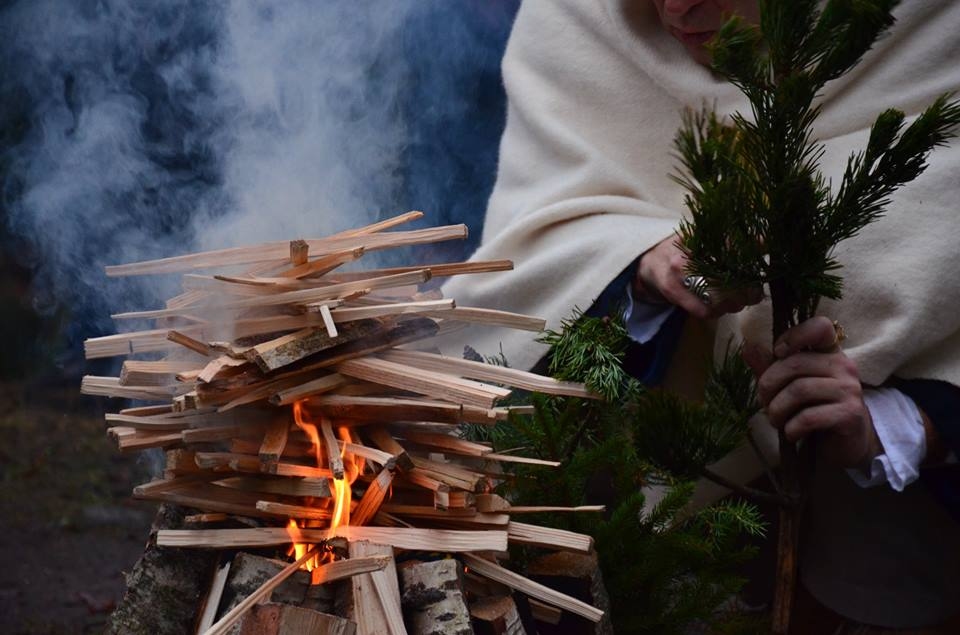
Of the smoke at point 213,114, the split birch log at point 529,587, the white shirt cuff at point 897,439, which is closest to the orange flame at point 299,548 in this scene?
the split birch log at point 529,587

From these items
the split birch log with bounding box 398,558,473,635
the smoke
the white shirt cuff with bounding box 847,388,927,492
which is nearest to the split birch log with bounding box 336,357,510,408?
the split birch log with bounding box 398,558,473,635

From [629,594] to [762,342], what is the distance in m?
0.65

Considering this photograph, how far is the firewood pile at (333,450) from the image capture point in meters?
1.37

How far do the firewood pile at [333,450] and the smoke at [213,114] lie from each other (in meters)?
1.34

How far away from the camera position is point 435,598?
1.36m

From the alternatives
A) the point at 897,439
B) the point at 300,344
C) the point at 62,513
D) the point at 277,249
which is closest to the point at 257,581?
the point at 300,344

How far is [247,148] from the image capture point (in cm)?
303

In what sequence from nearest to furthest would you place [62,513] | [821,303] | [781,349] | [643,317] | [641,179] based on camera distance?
1. [781,349]
2. [821,303]
3. [643,317]
4. [641,179]
5. [62,513]

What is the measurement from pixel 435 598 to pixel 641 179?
122 centimetres

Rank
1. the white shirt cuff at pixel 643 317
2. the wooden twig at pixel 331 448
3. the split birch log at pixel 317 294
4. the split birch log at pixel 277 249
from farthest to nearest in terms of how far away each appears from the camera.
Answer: the white shirt cuff at pixel 643 317
the split birch log at pixel 277 249
the split birch log at pixel 317 294
the wooden twig at pixel 331 448

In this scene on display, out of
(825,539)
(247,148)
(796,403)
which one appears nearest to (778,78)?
(796,403)

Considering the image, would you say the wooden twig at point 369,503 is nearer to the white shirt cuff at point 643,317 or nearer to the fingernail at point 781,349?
the fingernail at point 781,349

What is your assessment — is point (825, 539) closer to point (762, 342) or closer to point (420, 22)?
point (762, 342)

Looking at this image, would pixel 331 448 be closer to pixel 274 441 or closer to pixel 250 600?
pixel 274 441
